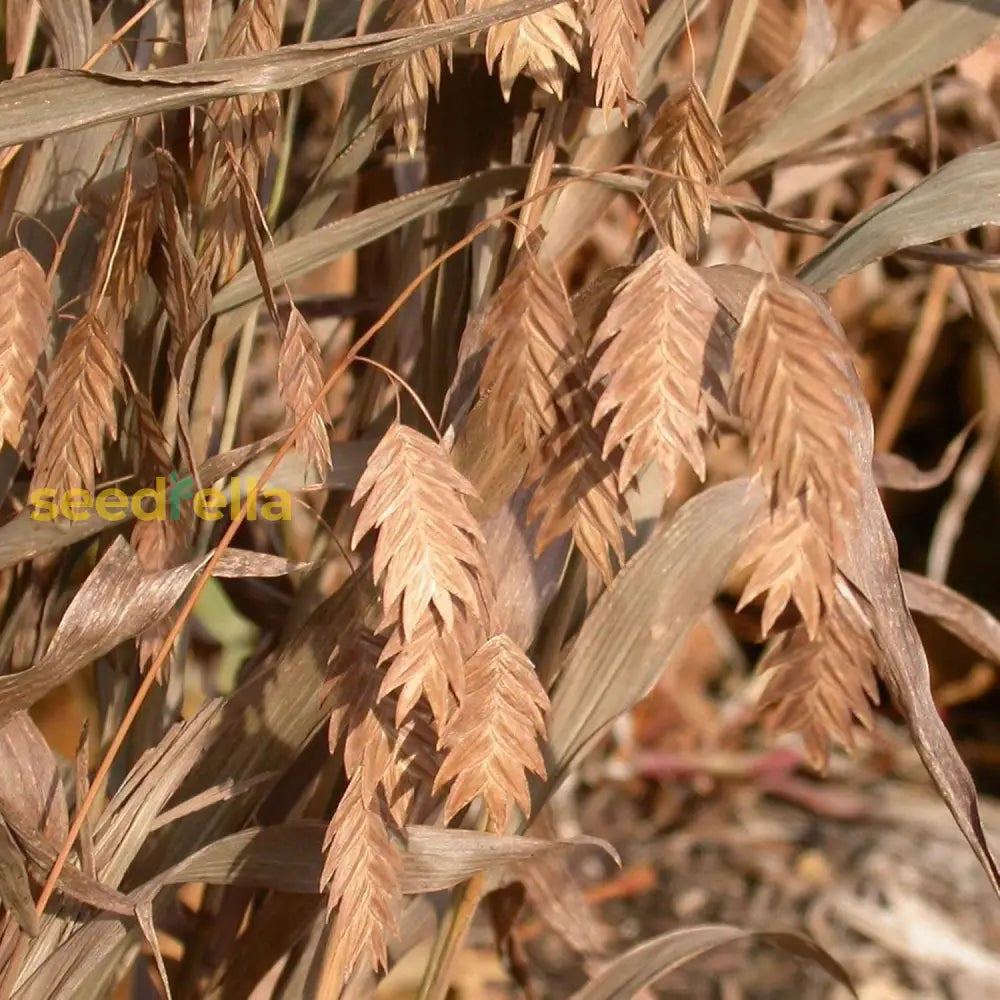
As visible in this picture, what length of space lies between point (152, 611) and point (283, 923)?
198 millimetres

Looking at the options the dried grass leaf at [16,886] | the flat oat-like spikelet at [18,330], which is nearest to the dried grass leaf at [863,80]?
the flat oat-like spikelet at [18,330]

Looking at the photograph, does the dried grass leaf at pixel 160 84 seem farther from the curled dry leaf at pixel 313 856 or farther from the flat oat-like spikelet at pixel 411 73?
the curled dry leaf at pixel 313 856

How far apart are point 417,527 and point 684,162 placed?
163 mm

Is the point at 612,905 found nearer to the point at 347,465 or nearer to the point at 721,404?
the point at 347,465

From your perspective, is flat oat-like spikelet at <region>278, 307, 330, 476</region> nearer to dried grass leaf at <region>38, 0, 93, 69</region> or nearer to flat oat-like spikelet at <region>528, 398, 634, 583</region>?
flat oat-like spikelet at <region>528, 398, 634, 583</region>

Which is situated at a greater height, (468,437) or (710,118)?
(710,118)

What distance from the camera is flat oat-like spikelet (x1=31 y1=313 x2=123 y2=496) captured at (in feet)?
1.48

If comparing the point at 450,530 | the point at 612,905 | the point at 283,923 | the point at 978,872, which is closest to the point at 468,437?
the point at 450,530

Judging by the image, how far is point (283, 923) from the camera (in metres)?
0.60

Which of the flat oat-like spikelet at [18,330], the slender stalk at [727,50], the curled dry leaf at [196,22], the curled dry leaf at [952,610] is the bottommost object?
the curled dry leaf at [952,610]

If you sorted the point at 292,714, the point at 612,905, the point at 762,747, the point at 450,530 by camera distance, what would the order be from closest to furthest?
the point at 450,530, the point at 292,714, the point at 612,905, the point at 762,747

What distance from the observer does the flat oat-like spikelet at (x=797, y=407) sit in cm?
33

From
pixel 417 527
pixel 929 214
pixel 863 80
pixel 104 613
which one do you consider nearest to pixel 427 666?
pixel 417 527

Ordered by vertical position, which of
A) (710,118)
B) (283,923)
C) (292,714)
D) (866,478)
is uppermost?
(710,118)
